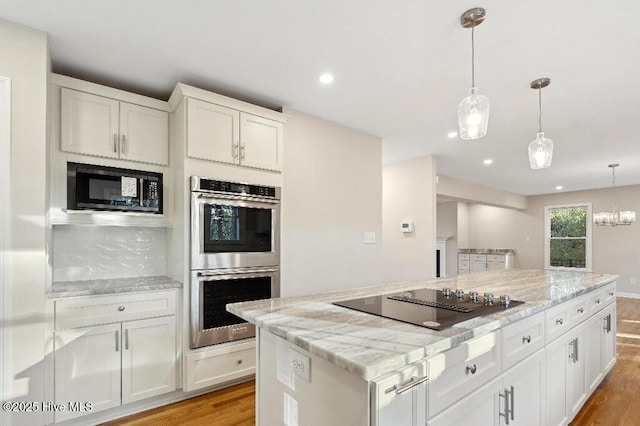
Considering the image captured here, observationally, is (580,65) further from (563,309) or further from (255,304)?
(255,304)

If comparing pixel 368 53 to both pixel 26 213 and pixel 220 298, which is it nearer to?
pixel 220 298

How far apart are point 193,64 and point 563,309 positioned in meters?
2.90

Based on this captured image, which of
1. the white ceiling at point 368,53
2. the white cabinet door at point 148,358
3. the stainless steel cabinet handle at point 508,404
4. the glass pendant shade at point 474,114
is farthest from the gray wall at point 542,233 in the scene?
the white cabinet door at point 148,358

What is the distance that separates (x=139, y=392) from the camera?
88.7 inches

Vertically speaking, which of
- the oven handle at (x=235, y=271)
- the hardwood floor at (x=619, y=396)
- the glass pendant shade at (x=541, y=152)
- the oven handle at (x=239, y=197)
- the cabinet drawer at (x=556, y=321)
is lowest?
the hardwood floor at (x=619, y=396)

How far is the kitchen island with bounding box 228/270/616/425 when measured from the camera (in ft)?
3.33

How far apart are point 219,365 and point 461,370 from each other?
190 cm

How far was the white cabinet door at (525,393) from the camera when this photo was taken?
4.87ft

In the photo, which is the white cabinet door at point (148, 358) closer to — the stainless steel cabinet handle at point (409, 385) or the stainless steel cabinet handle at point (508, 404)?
the stainless steel cabinet handle at point (409, 385)

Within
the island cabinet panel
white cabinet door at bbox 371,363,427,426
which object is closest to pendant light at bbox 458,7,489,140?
white cabinet door at bbox 371,363,427,426

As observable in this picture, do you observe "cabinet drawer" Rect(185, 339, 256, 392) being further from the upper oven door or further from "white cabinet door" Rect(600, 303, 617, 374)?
"white cabinet door" Rect(600, 303, 617, 374)

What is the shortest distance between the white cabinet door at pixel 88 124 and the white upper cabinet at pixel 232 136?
56 cm

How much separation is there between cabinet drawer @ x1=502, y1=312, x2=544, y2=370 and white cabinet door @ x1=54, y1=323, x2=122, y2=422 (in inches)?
91.2

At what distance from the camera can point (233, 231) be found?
261cm
